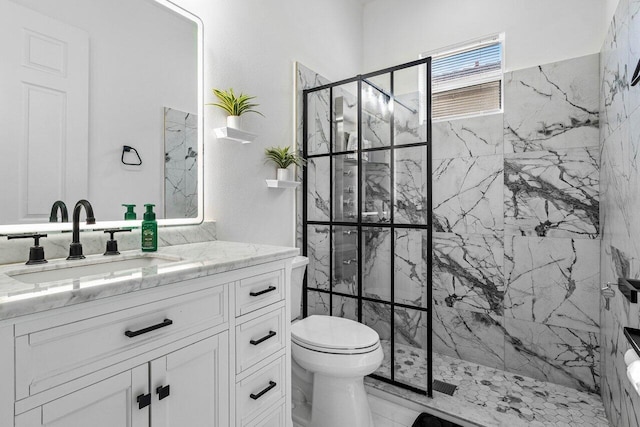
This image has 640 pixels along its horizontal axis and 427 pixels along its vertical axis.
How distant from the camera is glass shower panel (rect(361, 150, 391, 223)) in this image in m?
2.09

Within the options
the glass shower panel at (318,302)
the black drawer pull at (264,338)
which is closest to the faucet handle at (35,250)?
the black drawer pull at (264,338)

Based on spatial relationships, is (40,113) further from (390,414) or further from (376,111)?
(390,414)

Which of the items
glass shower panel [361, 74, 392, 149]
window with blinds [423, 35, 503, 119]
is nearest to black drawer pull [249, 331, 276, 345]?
glass shower panel [361, 74, 392, 149]

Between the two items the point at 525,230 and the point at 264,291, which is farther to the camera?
the point at 525,230

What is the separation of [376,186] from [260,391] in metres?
1.35

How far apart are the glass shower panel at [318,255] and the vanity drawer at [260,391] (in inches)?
39.7

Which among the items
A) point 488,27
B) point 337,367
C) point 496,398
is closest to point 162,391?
point 337,367

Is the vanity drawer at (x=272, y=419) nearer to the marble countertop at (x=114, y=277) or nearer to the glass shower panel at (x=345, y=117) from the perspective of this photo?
the marble countertop at (x=114, y=277)

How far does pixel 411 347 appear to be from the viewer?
2.03 meters

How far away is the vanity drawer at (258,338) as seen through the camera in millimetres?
1171

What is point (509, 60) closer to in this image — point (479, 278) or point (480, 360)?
point (479, 278)

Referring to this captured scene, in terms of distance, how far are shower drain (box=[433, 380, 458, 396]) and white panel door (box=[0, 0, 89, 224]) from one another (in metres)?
2.21

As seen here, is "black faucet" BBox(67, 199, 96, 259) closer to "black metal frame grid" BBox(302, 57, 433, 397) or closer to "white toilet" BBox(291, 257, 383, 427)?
"white toilet" BBox(291, 257, 383, 427)

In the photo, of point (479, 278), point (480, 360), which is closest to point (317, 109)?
point (479, 278)
